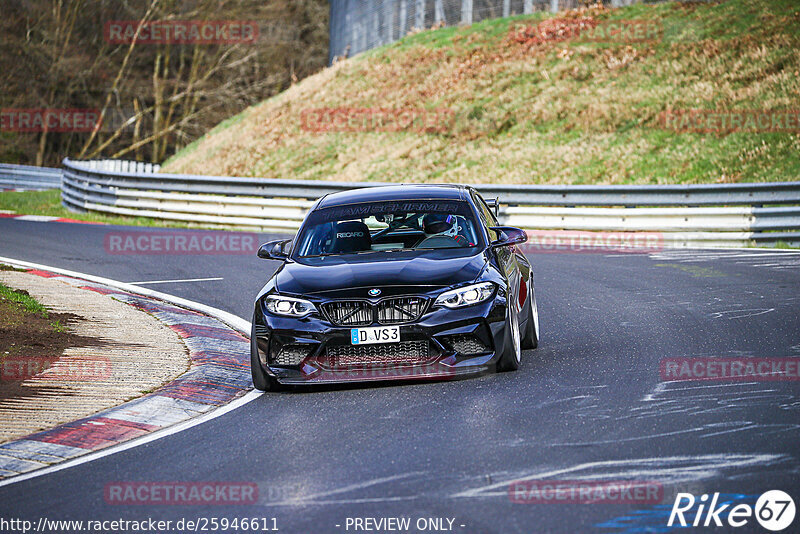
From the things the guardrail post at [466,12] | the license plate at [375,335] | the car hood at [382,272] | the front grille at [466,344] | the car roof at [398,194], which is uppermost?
the guardrail post at [466,12]

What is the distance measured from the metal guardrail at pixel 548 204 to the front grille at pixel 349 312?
1196cm

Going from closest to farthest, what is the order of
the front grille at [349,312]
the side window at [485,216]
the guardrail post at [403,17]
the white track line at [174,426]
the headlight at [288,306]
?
the white track line at [174,426]
the front grille at [349,312]
the headlight at [288,306]
the side window at [485,216]
the guardrail post at [403,17]

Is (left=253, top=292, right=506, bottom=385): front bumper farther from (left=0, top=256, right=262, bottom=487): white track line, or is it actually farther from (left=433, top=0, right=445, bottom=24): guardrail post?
(left=433, top=0, right=445, bottom=24): guardrail post

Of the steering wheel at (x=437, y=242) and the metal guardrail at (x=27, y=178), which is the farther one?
the metal guardrail at (x=27, y=178)

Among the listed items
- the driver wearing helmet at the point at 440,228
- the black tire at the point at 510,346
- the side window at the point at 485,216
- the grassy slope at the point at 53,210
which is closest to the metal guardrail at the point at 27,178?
the grassy slope at the point at 53,210

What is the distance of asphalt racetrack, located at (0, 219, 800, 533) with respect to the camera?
5.36 metres

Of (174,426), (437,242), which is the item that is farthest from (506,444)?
(437,242)

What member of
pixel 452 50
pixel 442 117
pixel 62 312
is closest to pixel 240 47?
pixel 452 50

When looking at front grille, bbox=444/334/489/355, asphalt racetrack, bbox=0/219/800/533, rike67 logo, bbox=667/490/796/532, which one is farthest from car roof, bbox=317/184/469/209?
rike67 logo, bbox=667/490/796/532

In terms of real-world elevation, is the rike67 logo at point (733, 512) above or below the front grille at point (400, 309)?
below

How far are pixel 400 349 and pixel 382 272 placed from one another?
72 cm

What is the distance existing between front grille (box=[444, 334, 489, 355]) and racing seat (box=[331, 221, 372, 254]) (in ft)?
5.30

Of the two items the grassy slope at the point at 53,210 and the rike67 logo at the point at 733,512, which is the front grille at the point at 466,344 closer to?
the rike67 logo at the point at 733,512

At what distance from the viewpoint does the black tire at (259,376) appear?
329 inches
